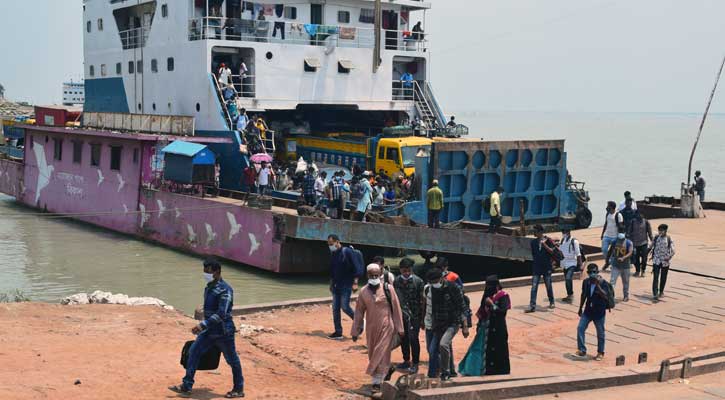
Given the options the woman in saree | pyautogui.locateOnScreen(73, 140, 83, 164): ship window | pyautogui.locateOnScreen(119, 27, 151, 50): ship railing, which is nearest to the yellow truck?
pyautogui.locateOnScreen(119, 27, 151, 50): ship railing

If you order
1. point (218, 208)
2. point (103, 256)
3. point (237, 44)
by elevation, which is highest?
point (237, 44)

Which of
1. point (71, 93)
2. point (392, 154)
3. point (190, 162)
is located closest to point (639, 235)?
point (392, 154)

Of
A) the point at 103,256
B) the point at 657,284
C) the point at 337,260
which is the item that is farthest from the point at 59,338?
the point at 103,256

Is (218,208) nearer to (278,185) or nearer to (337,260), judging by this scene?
(278,185)

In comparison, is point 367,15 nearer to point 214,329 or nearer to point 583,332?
point 583,332

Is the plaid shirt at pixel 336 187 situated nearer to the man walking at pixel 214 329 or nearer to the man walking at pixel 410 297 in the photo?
the man walking at pixel 410 297

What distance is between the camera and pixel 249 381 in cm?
959

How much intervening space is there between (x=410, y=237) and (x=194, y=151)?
6495mm

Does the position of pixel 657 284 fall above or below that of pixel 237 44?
below

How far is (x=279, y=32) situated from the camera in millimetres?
26281

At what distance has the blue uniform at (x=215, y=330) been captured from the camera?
8.70 metres

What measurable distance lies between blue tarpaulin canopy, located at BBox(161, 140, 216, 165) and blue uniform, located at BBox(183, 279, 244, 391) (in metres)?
13.8

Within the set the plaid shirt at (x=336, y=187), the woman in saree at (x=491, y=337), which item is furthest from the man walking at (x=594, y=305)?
the plaid shirt at (x=336, y=187)

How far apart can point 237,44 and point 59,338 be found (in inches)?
585
